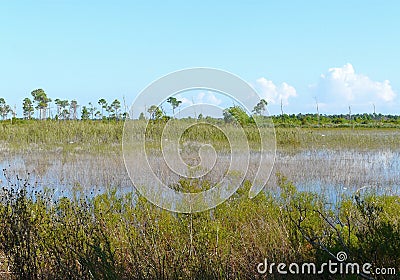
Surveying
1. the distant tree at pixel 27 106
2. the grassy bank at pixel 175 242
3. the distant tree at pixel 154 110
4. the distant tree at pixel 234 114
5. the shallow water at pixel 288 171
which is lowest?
the grassy bank at pixel 175 242

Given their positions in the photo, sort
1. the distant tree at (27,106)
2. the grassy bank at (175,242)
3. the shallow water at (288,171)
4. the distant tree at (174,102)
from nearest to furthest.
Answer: the grassy bank at (175,242), the distant tree at (174,102), the shallow water at (288,171), the distant tree at (27,106)

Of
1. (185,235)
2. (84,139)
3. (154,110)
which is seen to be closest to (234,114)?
(154,110)

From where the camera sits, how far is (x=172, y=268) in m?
3.05

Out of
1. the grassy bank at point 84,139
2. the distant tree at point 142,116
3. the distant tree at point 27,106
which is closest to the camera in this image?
the distant tree at point 142,116

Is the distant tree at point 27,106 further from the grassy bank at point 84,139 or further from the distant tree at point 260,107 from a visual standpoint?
the distant tree at point 260,107

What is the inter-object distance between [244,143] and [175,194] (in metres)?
0.89

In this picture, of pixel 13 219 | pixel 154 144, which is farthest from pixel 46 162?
pixel 13 219

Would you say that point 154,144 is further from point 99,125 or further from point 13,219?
point 99,125

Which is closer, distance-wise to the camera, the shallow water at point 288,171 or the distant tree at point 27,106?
the shallow water at point 288,171

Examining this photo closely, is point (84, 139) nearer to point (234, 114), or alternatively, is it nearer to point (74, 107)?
point (74, 107)

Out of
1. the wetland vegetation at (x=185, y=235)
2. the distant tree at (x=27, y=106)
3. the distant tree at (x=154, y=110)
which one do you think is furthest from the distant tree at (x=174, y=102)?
the distant tree at (x=27, y=106)

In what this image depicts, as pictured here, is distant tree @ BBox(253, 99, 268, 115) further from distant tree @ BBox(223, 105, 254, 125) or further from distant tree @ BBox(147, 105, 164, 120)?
distant tree @ BBox(147, 105, 164, 120)

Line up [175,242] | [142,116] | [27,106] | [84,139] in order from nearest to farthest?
[175,242]
[142,116]
[84,139]
[27,106]

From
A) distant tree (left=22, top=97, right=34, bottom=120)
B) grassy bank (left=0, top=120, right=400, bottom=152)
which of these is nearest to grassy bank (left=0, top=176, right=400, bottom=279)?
grassy bank (left=0, top=120, right=400, bottom=152)
